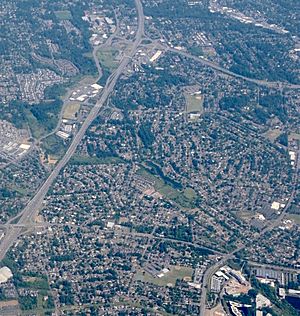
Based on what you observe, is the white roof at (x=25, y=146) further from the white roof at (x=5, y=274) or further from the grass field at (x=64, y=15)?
the grass field at (x=64, y=15)

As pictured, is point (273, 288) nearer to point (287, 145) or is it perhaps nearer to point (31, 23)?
point (287, 145)

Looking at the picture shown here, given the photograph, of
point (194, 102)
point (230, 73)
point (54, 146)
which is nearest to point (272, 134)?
point (194, 102)

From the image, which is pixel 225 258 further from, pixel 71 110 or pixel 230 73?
pixel 230 73

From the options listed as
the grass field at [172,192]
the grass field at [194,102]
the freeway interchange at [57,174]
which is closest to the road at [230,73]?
the freeway interchange at [57,174]

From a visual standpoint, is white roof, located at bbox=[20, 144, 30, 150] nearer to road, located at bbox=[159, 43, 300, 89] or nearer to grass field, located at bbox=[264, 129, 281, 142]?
grass field, located at bbox=[264, 129, 281, 142]

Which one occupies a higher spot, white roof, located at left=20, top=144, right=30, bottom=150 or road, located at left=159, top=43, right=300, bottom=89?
white roof, located at left=20, top=144, right=30, bottom=150

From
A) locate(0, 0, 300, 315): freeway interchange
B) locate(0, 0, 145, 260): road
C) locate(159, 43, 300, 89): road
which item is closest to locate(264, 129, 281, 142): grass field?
locate(0, 0, 300, 315): freeway interchange

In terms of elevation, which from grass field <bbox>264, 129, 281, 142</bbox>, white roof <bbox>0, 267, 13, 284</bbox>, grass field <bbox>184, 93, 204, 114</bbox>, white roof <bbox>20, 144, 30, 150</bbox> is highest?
white roof <bbox>20, 144, 30, 150</bbox>
